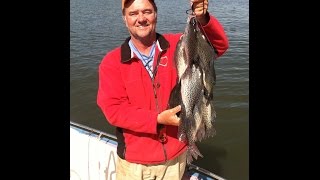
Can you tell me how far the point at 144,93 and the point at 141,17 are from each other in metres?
0.68

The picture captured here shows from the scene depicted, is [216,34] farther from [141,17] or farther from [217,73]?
[217,73]

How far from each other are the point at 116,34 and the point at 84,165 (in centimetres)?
1240

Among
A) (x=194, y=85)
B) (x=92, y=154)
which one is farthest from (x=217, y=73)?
(x=194, y=85)

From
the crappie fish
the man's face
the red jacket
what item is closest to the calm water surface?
the red jacket

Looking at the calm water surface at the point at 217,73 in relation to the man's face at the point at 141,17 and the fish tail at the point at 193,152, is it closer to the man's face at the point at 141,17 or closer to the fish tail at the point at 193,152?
the fish tail at the point at 193,152

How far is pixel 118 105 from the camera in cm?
337

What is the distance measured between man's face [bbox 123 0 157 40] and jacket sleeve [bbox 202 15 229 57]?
0.47m

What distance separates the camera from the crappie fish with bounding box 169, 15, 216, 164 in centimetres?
294

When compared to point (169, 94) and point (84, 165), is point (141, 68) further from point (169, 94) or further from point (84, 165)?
point (84, 165)
